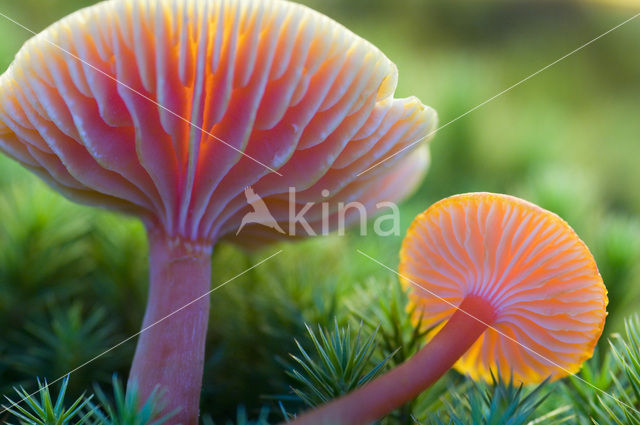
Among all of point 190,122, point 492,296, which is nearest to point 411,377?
point 492,296

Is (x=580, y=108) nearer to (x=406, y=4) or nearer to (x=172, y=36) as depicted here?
(x=406, y=4)

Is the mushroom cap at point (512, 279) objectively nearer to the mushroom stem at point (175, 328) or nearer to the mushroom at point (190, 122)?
the mushroom at point (190, 122)

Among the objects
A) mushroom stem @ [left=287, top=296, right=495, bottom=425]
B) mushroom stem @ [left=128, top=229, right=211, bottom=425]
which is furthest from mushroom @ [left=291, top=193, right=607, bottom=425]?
mushroom stem @ [left=128, top=229, right=211, bottom=425]

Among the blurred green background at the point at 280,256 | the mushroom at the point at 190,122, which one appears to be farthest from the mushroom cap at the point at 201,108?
the blurred green background at the point at 280,256

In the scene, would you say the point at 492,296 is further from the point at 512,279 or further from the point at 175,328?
the point at 175,328

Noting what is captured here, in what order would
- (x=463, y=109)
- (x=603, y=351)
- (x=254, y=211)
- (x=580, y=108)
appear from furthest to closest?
(x=580, y=108)
(x=463, y=109)
(x=603, y=351)
(x=254, y=211)

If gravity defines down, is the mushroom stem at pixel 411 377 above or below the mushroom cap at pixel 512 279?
below

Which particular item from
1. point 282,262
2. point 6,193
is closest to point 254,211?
point 282,262
